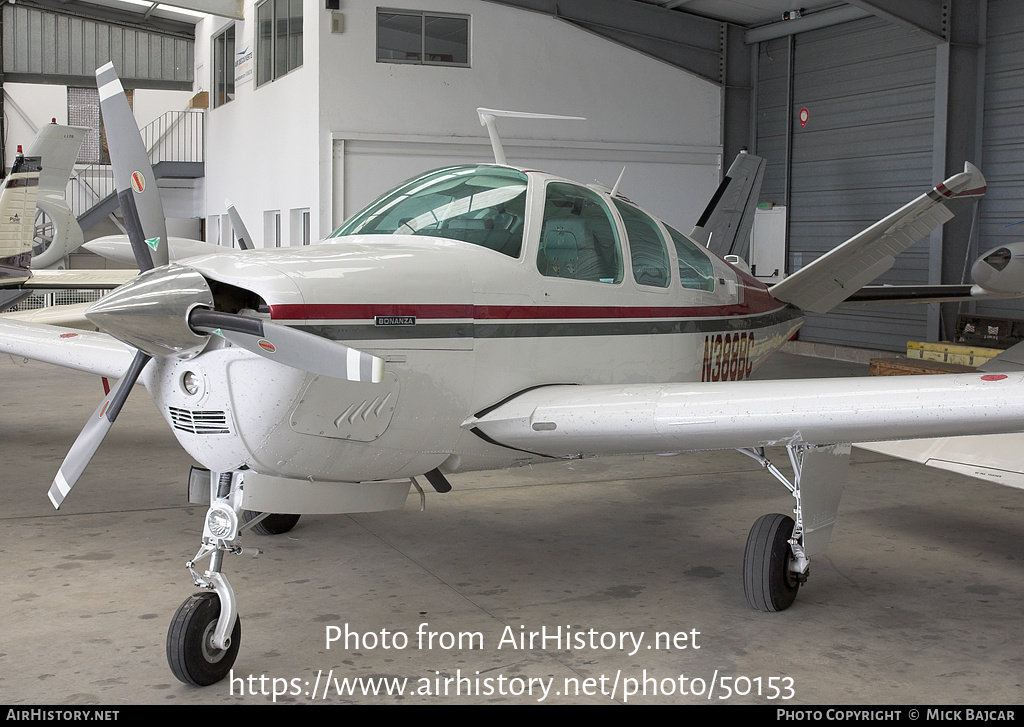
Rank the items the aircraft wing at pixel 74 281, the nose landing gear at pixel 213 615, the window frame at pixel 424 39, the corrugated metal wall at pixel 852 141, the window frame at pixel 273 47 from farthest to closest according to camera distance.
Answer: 1. the window frame at pixel 273 47
2. the window frame at pixel 424 39
3. the corrugated metal wall at pixel 852 141
4. the aircraft wing at pixel 74 281
5. the nose landing gear at pixel 213 615

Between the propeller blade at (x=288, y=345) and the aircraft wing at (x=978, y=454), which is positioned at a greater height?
the propeller blade at (x=288, y=345)

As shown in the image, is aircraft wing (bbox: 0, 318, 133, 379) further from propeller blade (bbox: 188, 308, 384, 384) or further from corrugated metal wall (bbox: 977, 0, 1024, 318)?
corrugated metal wall (bbox: 977, 0, 1024, 318)

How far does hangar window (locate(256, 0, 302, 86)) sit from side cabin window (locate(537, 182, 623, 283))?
40.5ft

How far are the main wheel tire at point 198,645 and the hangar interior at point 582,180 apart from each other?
68mm

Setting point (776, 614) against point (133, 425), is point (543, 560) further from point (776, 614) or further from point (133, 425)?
point (133, 425)

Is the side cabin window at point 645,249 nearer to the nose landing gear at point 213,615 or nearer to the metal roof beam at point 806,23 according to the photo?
the nose landing gear at point 213,615

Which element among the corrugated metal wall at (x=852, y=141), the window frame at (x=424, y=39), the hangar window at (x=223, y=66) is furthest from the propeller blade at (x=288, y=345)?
the hangar window at (x=223, y=66)

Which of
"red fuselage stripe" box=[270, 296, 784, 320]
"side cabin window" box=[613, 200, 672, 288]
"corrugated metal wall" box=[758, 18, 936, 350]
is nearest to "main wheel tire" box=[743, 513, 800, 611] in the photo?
"red fuselage stripe" box=[270, 296, 784, 320]

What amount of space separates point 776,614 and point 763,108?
1375 cm

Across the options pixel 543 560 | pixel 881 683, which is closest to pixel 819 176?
pixel 543 560

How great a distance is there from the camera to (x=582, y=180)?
52.3 feet

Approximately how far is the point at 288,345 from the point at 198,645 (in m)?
1.20

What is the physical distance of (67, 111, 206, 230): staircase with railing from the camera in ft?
78.0

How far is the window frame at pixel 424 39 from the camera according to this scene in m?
15.2
